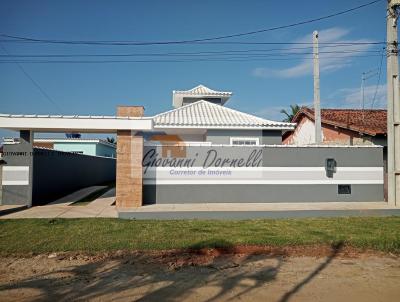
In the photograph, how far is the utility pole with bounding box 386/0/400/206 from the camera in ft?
44.1

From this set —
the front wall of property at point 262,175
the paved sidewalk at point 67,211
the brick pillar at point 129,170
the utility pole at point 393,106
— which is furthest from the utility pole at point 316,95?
the paved sidewalk at point 67,211

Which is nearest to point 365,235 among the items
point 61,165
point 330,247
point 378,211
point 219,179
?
point 330,247

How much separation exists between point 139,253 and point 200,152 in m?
7.21

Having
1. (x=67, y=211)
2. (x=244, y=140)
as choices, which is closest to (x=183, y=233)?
(x=67, y=211)

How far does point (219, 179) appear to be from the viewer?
46.0ft

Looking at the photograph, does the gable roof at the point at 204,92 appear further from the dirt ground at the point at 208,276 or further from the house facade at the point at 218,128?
the dirt ground at the point at 208,276

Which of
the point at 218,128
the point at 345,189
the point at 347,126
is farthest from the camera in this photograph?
the point at 347,126

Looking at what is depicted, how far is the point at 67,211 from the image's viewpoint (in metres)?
12.4

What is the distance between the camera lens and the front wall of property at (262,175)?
13.7 meters

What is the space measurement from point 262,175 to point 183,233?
20.4ft

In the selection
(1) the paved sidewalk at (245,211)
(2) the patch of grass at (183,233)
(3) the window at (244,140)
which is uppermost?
(3) the window at (244,140)

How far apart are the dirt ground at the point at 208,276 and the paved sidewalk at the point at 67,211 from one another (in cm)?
471

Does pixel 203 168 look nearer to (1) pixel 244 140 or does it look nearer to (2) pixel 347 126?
(1) pixel 244 140

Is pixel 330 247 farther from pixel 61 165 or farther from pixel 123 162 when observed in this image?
pixel 61 165
